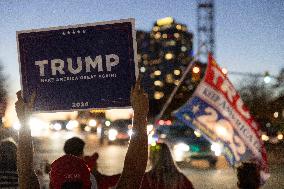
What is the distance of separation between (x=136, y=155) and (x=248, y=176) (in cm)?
145

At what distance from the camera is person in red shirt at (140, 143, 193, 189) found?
557cm

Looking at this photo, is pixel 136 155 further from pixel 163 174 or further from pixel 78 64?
pixel 163 174

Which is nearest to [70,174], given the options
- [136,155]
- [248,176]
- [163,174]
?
[136,155]

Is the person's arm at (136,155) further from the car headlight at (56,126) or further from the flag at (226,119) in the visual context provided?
the car headlight at (56,126)

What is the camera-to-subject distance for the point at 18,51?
3.62m

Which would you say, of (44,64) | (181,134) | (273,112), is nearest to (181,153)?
(181,134)

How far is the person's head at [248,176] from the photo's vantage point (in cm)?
390

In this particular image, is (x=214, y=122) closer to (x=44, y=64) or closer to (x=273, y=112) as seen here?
(x=44, y=64)

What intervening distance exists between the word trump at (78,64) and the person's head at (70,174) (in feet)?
2.72

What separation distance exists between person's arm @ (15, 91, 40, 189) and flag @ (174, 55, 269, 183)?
341 cm

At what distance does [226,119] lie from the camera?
628 centimetres

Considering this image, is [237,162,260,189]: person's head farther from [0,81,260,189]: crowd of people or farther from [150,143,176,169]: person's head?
[150,143,176,169]: person's head

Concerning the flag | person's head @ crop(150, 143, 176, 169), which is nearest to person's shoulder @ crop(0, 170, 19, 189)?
person's head @ crop(150, 143, 176, 169)

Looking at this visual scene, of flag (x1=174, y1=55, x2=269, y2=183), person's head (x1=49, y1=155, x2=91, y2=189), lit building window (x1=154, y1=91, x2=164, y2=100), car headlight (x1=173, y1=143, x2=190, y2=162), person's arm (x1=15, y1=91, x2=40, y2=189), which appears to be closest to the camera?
person's head (x1=49, y1=155, x2=91, y2=189)
